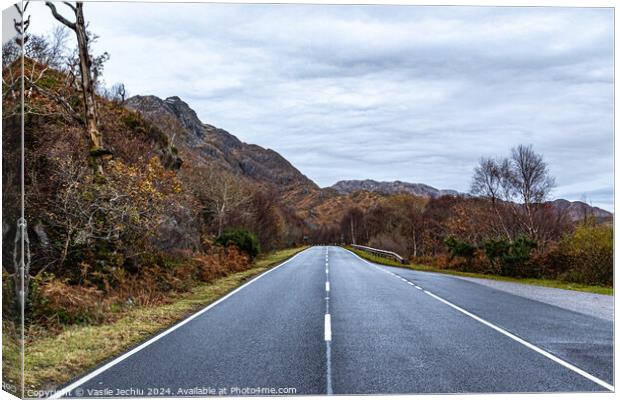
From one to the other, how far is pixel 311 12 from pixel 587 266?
1316 centimetres

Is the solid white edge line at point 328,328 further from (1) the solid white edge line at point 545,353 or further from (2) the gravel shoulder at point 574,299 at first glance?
(2) the gravel shoulder at point 574,299

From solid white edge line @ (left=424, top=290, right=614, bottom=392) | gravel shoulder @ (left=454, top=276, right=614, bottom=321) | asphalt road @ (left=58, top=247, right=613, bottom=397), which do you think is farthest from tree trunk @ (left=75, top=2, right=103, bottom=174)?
gravel shoulder @ (left=454, top=276, right=614, bottom=321)

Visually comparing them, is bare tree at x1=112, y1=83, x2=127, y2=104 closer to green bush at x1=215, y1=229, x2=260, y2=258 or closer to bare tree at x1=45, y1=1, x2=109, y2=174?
bare tree at x1=45, y1=1, x2=109, y2=174

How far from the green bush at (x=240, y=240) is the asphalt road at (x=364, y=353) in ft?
52.9

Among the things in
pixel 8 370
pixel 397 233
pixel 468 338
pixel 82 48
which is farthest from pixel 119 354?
pixel 397 233

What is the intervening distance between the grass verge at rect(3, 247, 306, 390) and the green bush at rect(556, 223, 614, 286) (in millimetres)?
8975

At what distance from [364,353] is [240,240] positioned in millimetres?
22908

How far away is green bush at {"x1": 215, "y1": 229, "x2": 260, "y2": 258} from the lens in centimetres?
2933

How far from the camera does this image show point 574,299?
15047 mm

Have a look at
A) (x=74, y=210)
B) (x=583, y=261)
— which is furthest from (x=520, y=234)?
(x=74, y=210)

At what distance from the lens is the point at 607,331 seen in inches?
380

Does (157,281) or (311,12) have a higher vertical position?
(311,12)

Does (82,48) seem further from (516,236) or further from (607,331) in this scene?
(516,236)

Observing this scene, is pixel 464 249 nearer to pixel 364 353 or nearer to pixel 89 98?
pixel 89 98
